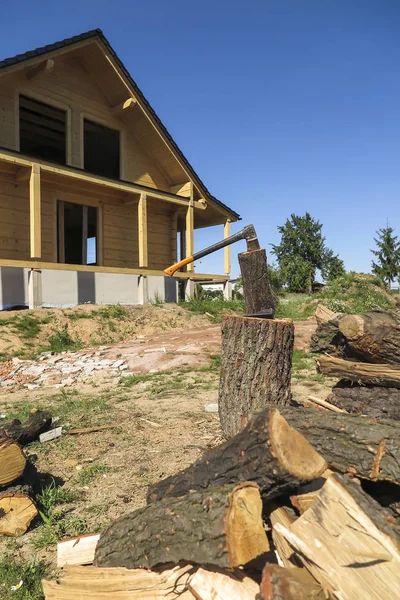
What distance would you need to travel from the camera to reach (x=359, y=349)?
5711 mm

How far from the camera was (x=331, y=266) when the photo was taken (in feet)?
137

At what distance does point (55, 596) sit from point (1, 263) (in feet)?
33.3

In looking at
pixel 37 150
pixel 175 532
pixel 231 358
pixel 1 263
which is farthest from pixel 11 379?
pixel 37 150

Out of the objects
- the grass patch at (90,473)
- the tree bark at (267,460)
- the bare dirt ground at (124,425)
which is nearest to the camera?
the tree bark at (267,460)

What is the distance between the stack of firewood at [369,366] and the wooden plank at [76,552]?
301 centimetres

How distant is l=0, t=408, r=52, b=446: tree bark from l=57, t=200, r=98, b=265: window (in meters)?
10.6

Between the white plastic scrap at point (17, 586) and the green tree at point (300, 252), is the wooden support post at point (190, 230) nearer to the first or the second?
the white plastic scrap at point (17, 586)

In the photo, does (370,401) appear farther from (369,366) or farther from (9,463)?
(9,463)

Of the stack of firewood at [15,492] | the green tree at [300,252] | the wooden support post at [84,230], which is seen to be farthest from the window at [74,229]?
the green tree at [300,252]

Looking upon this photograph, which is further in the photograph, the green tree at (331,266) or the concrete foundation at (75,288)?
the green tree at (331,266)

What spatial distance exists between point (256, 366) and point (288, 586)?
2.32 meters

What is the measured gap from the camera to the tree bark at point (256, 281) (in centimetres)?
425

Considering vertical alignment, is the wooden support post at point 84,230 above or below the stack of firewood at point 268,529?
above

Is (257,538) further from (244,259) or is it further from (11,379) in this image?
(11,379)
